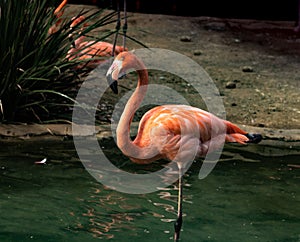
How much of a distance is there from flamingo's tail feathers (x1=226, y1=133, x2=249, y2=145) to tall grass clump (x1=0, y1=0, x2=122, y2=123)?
49.6 inches

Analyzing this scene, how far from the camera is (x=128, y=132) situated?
3.95 metres

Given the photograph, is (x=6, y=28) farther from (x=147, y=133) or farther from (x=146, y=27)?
(x=146, y=27)

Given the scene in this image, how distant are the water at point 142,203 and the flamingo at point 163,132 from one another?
0.68ft

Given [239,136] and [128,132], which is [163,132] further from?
[239,136]

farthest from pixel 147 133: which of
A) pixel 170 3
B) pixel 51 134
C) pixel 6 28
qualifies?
pixel 170 3

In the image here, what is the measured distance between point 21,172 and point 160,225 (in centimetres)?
102

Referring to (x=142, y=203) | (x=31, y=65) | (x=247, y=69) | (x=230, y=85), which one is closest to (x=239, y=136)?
(x=142, y=203)

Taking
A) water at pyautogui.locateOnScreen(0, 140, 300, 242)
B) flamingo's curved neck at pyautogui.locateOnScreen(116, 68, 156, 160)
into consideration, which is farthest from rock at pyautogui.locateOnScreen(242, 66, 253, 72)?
flamingo's curved neck at pyautogui.locateOnScreen(116, 68, 156, 160)

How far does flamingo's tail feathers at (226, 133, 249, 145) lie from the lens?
427 centimetres

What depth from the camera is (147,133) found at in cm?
406

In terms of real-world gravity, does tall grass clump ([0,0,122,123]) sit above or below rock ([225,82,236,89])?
above

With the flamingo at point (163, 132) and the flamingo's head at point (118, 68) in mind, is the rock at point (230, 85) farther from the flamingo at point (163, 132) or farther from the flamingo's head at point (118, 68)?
the flamingo's head at point (118, 68)

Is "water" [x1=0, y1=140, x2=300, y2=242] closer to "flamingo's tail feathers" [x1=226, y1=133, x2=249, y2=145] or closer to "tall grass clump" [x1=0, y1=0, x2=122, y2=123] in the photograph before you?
"flamingo's tail feathers" [x1=226, y1=133, x2=249, y2=145]

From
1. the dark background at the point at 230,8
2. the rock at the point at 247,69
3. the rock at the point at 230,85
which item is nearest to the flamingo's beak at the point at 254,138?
the rock at the point at 230,85
